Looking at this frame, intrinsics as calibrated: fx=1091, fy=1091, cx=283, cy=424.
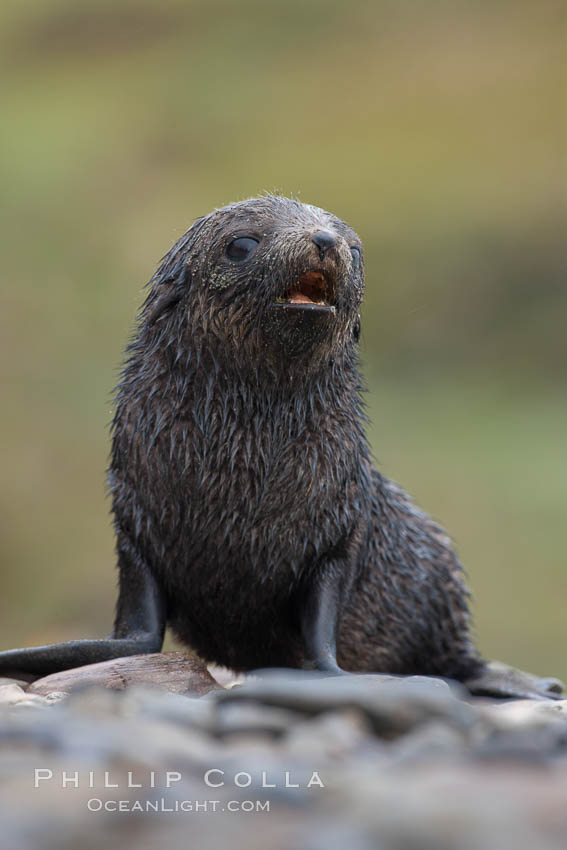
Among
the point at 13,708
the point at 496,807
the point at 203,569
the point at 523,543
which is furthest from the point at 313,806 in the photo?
the point at 523,543

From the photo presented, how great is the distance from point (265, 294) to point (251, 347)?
0.71 feet

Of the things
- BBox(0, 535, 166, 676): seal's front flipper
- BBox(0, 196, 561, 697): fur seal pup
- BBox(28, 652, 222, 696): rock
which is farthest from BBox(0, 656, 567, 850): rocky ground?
BBox(0, 196, 561, 697): fur seal pup

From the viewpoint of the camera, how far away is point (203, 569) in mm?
4074

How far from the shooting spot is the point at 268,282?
384 cm

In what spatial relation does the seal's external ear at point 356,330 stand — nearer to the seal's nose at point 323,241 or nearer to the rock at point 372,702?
the seal's nose at point 323,241

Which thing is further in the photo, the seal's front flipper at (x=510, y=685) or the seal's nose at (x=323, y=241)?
the seal's front flipper at (x=510, y=685)

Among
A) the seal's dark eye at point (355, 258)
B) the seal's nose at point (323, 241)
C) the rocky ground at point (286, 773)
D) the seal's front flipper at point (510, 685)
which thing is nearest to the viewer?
the rocky ground at point (286, 773)

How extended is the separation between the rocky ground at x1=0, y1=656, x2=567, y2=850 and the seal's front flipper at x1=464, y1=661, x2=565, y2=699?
2.03 metres

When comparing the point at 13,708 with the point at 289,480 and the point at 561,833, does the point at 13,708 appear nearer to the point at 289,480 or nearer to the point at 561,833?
the point at 289,480

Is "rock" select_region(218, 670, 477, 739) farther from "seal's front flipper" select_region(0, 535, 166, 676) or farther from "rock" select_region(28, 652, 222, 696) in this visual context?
"seal's front flipper" select_region(0, 535, 166, 676)

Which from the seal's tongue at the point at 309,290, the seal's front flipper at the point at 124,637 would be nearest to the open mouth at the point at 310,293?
the seal's tongue at the point at 309,290

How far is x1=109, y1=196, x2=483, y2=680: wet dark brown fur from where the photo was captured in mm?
3963

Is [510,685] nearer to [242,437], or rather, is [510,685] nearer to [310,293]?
[242,437]

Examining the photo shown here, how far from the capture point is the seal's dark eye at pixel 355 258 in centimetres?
419
